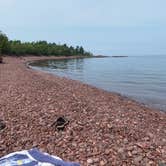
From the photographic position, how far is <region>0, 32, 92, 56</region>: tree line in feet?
358

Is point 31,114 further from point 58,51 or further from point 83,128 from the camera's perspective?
point 58,51

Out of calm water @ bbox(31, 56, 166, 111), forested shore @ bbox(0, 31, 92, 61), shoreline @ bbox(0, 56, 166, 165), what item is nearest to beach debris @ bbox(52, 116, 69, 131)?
shoreline @ bbox(0, 56, 166, 165)

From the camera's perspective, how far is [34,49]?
139125mm

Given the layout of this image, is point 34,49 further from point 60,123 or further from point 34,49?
point 60,123

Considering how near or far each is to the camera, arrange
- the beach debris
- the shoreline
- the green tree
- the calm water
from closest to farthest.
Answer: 1. the shoreline
2. the beach debris
3. the calm water
4. the green tree

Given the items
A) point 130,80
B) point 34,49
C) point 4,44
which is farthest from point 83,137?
point 34,49

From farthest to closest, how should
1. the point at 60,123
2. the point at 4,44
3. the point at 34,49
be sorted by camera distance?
1. the point at 34,49
2. the point at 4,44
3. the point at 60,123

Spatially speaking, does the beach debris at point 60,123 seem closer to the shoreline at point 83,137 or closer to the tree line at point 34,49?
the shoreline at point 83,137

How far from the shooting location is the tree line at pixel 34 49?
358 ft

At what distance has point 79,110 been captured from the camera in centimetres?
1104

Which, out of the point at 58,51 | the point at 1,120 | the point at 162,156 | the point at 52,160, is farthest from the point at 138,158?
the point at 58,51

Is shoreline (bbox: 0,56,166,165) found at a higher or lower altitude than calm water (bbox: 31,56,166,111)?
higher

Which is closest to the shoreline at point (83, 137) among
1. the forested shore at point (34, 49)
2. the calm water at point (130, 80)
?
the calm water at point (130, 80)

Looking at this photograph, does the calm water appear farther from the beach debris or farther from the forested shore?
the forested shore
